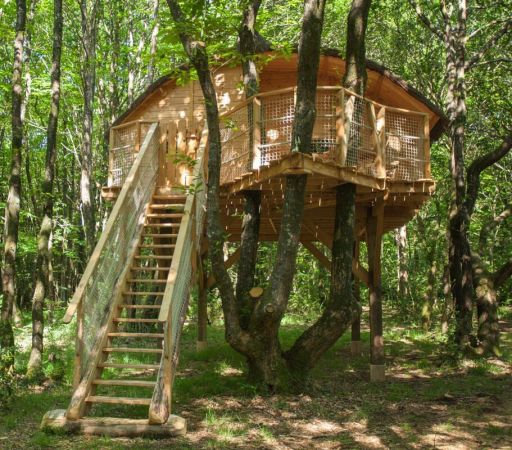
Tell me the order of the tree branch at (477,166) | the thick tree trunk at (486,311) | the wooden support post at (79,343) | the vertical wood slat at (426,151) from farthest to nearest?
the tree branch at (477,166) → the thick tree trunk at (486,311) → the vertical wood slat at (426,151) → the wooden support post at (79,343)

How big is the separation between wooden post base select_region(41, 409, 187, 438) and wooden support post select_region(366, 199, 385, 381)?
5108 millimetres

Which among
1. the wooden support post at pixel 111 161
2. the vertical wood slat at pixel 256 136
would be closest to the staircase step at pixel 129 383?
the vertical wood slat at pixel 256 136

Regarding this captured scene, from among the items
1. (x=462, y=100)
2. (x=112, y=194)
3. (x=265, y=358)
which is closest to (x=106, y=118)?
(x=112, y=194)

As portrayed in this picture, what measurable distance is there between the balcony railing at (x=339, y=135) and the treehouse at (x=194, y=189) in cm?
2

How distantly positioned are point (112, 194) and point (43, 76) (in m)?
13.8

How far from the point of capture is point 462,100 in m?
12.3

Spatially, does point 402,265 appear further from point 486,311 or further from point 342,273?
point 342,273

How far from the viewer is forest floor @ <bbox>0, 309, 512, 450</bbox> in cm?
681

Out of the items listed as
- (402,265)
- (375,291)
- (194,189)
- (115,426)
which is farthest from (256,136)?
(402,265)

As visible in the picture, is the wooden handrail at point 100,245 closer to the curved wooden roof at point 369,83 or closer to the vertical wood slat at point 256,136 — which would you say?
the vertical wood slat at point 256,136

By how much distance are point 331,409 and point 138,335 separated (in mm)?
3068

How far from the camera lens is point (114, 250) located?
27.9 feet

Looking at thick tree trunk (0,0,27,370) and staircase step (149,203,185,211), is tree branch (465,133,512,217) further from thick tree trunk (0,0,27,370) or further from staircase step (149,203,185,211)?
thick tree trunk (0,0,27,370)

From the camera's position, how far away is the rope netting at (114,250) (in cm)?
745
